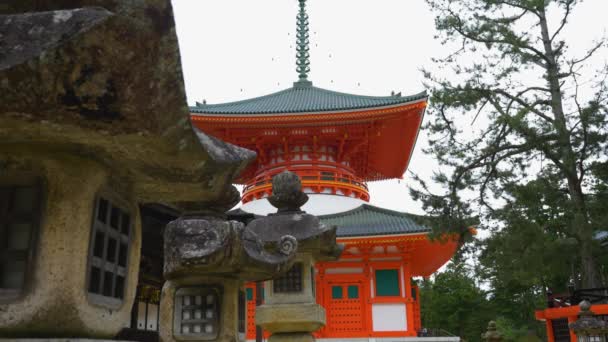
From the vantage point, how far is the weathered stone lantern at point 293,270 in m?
6.04

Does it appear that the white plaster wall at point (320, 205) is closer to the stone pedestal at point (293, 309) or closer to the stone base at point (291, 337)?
the stone pedestal at point (293, 309)

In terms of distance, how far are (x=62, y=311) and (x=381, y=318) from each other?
A: 515 inches

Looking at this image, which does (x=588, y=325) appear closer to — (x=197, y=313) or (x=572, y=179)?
(x=572, y=179)

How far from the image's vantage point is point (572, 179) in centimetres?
1079

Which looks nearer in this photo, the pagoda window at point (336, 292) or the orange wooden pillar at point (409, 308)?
the orange wooden pillar at point (409, 308)

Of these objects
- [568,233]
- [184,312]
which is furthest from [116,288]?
[568,233]

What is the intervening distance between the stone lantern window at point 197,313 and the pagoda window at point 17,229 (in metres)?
2.42

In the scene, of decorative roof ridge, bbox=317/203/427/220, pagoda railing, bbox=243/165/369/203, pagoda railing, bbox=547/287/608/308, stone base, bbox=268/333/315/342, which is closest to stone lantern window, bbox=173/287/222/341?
stone base, bbox=268/333/315/342

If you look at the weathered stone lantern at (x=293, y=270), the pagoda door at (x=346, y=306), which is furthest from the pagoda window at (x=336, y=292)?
the weathered stone lantern at (x=293, y=270)

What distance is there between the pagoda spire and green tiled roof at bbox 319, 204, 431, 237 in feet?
30.2

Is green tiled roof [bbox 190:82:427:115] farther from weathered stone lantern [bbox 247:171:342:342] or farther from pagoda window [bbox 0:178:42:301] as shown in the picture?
pagoda window [bbox 0:178:42:301]

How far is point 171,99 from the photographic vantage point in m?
1.97

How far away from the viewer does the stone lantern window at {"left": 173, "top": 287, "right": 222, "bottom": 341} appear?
14.9 ft

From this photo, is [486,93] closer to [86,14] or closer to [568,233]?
[568,233]
